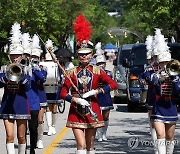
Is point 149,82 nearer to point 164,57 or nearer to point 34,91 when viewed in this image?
point 164,57

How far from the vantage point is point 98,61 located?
15.2m

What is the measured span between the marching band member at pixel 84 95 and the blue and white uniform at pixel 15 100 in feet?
2.42

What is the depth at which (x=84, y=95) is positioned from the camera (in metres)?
9.53

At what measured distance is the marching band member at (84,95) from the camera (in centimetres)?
952

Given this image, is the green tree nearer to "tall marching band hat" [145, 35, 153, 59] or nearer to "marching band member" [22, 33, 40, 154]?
"tall marching band hat" [145, 35, 153, 59]

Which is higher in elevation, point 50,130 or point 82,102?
point 82,102

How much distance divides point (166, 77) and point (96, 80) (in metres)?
1.13

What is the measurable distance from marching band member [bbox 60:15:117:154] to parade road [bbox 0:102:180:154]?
329cm

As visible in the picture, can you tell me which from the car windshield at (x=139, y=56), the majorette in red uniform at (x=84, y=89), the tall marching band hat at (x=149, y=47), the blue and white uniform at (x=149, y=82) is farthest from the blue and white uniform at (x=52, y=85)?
the car windshield at (x=139, y=56)

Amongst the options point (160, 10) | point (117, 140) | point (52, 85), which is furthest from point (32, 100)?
point (160, 10)

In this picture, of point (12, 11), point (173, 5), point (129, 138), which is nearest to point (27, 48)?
point (129, 138)

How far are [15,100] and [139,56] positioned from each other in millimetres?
13677

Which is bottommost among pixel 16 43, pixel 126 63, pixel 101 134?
pixel 101 134

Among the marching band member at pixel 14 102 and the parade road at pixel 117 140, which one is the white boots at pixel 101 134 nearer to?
the parade road at pixel 117 140
